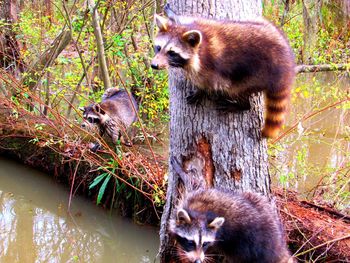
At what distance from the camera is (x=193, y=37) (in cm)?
293

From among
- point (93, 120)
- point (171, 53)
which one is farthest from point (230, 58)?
point (93, 120)

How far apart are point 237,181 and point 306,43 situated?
4.43 meters

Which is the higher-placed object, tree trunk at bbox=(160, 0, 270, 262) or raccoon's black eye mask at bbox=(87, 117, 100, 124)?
tree trunk at bbox=(160, 0, 270, 262)

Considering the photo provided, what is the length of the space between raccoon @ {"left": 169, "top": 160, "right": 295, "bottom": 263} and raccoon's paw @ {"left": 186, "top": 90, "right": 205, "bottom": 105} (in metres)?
0.52

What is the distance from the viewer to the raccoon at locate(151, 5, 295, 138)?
2.99m

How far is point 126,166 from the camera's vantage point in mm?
5625

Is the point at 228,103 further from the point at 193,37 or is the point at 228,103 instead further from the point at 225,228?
the point at 225,228

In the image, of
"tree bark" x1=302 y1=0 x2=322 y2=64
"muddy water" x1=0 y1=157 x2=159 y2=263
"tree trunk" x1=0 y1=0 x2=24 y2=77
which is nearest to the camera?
"muddy water" x1=0 y1=157 x2=159 y2=263

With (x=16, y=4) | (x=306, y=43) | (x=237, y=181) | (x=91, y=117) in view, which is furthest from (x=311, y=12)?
(x=16, y=4)

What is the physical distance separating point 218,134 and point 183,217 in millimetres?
601

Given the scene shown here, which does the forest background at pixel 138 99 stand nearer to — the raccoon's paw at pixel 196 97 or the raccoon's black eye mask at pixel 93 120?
the raccoon's black eye mask at pixel 93 120

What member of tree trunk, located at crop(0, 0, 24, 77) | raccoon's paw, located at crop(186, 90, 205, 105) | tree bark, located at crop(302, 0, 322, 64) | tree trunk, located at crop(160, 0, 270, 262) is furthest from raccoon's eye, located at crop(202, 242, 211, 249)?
tree trunk, located at crop(0, 0, 24, 77)

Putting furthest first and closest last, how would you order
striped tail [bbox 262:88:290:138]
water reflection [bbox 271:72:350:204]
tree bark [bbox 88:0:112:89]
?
tree bark [bbox 88:0:112:89], water reflection [bbox 271:72:350:204], striped tail [bbox 262:88:290:138]

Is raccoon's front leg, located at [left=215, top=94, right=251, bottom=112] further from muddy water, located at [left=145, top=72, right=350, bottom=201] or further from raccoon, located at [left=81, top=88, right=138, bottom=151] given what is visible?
raccoon, located at [left=81, top=88, right=138, bottom=151]
